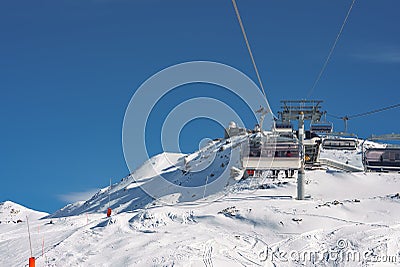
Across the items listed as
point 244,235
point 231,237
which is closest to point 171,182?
point 244,235

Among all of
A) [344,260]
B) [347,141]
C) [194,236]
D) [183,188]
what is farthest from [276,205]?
[183,188]

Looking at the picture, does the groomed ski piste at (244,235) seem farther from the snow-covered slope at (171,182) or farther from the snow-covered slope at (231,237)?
the snow-covered slope at (171,182)

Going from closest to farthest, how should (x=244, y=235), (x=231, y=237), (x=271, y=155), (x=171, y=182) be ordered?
(x=231, y=237), (x=244, y=235), (x=271, y=155), (x=171, y=182)

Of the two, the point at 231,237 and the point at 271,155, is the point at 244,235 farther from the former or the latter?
the point at 271,155

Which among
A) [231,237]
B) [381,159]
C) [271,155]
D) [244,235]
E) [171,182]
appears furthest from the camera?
[171,182]

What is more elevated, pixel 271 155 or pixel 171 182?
pixel 171 182

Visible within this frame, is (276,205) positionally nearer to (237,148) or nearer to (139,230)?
(139,230)

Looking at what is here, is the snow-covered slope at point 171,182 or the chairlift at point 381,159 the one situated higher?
the snow-covered slope at point 171,182

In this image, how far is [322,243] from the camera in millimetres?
20484

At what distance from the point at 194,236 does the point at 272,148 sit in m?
21.0

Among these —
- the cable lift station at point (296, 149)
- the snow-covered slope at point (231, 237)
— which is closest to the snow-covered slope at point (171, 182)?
the cable lift station at point (296, 149)

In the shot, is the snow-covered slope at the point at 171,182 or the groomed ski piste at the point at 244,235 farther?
the snow-covered slope at the point at 171,182

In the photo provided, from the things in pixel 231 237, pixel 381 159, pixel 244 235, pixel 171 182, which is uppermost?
pixel 171 182

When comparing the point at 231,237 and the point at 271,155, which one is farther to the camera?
the point at 271,155
